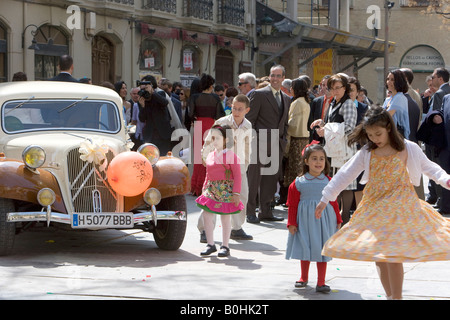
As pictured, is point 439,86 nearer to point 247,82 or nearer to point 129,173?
point 247,82

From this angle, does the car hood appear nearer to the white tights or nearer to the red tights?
the white tights

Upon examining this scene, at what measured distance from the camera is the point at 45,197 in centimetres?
868

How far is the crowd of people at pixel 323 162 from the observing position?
6.15 m

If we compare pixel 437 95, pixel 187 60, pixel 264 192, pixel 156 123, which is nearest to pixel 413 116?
pixel 437 95

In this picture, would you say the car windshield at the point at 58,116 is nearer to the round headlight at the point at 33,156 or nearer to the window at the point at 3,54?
the round headlight at the point at 33,156

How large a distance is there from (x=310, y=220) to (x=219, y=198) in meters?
2.03

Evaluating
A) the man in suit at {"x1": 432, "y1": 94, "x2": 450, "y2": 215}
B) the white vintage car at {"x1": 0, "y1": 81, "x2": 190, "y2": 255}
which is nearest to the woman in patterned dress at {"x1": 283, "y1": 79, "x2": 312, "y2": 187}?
the man in suit at {"x1": 432, "y1": 94, "x2": 450, "y2": 215}

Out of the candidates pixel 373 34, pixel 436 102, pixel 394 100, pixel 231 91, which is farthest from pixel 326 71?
pixel 394 100

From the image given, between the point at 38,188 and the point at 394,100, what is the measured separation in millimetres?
4738

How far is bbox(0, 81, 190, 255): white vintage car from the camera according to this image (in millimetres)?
8695

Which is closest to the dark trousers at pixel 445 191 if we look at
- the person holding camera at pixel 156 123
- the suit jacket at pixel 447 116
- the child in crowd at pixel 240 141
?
the suit jacket at pixel 447 116

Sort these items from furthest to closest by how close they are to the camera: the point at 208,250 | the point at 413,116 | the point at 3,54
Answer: the point at 3,54, the point at 413,116, the point at 208,250

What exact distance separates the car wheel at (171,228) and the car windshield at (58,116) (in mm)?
1342
